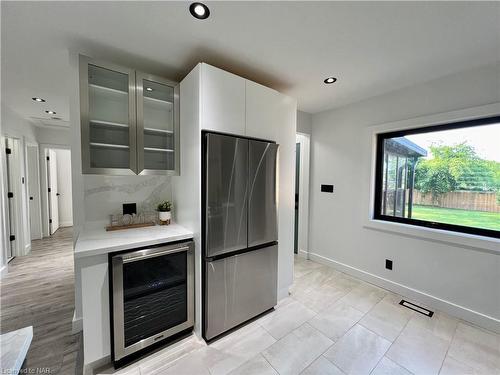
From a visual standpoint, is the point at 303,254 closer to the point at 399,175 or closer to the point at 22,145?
the point at 399,175

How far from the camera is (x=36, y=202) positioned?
180 inches

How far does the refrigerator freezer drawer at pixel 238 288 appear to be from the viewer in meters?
1.79

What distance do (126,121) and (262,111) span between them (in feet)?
4.27

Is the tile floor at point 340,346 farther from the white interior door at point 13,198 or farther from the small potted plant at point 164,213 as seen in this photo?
the white interior door at point 13,198

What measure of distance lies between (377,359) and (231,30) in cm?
283

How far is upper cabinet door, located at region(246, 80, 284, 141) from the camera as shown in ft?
6.61

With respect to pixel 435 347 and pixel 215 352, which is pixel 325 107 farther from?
pixel 215 352

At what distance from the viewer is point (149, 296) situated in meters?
1.67

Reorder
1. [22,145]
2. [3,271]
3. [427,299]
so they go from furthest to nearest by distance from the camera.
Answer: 1. [22,145]
2. [3,271]
3. [427,299]

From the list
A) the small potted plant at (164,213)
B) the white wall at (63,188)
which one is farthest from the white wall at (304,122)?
the white wall at (63,188)

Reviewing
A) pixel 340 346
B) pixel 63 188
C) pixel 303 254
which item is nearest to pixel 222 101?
pixel 340 346

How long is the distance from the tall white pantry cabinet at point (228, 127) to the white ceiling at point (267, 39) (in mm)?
251

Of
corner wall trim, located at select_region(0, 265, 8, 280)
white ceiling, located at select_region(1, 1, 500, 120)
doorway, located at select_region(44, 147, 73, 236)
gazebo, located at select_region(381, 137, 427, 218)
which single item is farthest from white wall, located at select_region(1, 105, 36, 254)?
gazebo, located at select_region(381, 137, 427, 218)

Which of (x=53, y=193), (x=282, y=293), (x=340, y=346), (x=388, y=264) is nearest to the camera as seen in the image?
(x=340, y=346)
